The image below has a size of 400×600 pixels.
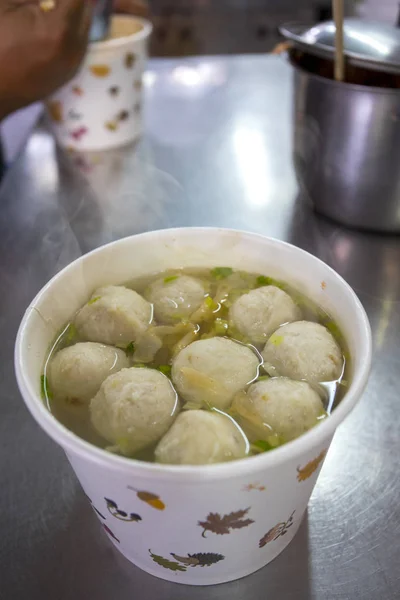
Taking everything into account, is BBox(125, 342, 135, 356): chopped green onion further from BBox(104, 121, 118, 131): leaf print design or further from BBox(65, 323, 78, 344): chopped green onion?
BBox(104, 121, 118, 131): leaf print design

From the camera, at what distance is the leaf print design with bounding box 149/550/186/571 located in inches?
26.1

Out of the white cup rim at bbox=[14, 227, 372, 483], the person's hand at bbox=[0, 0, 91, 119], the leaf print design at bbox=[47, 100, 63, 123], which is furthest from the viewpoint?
the leaf print design at bbox=[47, 100, 63, 123]

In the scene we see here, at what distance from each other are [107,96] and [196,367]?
1125 millimetres

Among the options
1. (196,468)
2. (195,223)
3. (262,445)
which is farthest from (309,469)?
(195,223)

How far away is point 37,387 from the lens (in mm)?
617

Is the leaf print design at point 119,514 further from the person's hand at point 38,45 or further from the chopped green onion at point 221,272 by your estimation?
the person's hand at point 38,45

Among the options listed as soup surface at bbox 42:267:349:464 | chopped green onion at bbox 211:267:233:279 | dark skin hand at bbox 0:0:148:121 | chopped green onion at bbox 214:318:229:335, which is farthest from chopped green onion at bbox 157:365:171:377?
dark skin hand at bbox 0:0:148:121

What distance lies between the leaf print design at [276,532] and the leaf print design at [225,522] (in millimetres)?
68

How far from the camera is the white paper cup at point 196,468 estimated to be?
0.51 meters

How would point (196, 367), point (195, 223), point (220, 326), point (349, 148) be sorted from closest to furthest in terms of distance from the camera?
point (196, 367)
point (220, 326)
point (349, 148)
point (195, 223)

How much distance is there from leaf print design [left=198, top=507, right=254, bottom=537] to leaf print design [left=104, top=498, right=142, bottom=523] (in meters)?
0.07

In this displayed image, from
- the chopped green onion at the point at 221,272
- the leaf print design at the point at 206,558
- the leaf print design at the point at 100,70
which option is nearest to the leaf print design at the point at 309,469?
the leaf print design at the point at 206,558

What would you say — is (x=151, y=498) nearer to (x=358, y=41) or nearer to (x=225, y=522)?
(x=225, y=522)

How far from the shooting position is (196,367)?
0.71m
